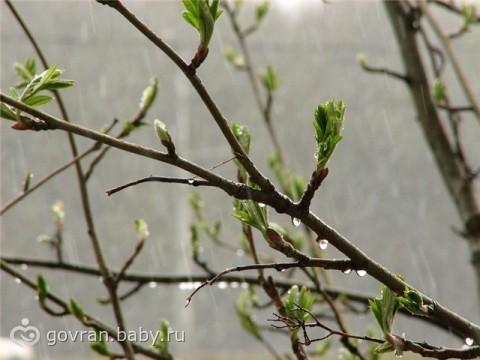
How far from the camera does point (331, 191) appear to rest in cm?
241

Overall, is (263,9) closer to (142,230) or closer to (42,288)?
(142,230)

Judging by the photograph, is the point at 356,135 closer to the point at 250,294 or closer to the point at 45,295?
the point at 250,294

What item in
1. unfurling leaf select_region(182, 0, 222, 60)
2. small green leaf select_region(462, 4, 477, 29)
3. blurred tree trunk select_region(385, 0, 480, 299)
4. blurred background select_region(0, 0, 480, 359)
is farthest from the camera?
blurred background select_region(0, 0, 480, 359)

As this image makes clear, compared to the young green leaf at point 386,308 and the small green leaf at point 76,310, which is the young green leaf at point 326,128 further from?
the small green leaf at point 76,310

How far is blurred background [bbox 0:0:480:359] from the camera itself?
205cm

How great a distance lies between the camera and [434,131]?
91 centimetres

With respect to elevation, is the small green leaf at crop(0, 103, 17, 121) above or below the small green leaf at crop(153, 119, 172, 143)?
above

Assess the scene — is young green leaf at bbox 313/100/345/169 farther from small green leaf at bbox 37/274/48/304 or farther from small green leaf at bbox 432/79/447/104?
small green leaf at bbox 432/79/447/104

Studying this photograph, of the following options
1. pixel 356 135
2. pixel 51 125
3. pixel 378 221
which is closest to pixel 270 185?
pixel 51 125

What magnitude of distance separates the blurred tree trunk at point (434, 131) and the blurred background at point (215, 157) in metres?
1.03

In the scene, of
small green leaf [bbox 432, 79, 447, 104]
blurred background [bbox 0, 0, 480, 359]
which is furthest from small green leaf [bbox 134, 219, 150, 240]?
blurred background [bbox 0, 0, 480, 359]

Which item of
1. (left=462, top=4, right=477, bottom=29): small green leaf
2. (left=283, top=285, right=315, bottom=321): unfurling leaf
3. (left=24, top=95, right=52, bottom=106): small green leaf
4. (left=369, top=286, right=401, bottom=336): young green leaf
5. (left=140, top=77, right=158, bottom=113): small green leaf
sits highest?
(left=462, top=4, right=477, bottom=29): small green leaf

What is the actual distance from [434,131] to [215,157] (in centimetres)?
154

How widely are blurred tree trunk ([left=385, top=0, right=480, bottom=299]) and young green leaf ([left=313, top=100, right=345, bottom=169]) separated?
539 mm
